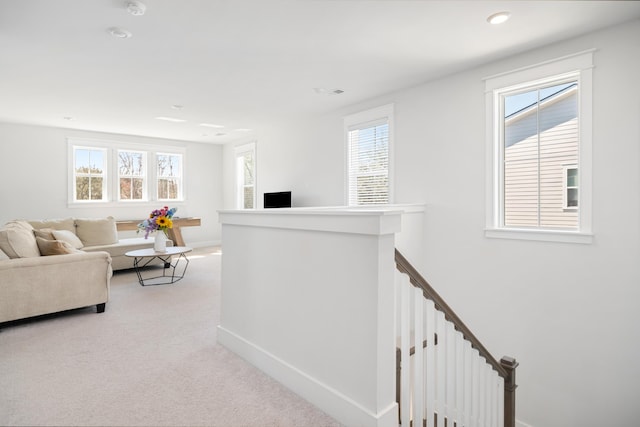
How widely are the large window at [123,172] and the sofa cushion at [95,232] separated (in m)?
1.48

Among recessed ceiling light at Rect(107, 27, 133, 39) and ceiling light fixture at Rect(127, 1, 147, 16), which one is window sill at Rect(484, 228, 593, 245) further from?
recessed ceiling light at Rect(107, 27, 133, 39)

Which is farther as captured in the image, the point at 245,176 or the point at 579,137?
the point at 245,176

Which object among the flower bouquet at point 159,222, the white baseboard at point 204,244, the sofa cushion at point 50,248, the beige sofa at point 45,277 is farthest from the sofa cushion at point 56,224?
the white baseboard at point 204,244

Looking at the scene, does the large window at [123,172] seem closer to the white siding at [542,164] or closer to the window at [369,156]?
the window at [369,156]

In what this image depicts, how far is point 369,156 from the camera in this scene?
16.0 ft

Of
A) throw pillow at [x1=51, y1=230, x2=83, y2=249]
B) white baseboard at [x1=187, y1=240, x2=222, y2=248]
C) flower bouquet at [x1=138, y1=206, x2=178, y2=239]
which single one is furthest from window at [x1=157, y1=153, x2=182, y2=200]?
flower bouquet at [x1=138, y1=206, x2=178, y2=239]

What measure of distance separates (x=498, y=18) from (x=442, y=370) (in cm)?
265

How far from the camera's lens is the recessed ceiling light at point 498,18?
259 cm

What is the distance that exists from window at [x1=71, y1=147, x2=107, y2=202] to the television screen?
3553mm

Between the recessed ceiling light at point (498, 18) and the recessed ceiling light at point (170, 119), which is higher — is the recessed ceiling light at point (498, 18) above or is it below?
below

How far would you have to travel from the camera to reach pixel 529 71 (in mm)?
3273

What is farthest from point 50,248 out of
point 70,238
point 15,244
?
point 70,238

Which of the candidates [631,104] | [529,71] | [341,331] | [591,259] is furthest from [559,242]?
[341,331]

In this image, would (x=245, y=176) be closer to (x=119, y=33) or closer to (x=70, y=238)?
(x=70, y=238)
